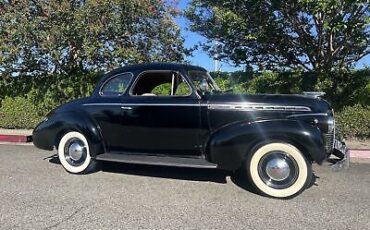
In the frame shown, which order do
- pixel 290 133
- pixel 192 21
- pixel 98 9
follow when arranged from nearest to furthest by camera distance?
pixel 290 133
pixel 98 9
pixel 192 21

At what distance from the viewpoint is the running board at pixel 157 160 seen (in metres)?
6.35

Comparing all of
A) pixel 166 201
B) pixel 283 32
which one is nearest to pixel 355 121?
pixel 283 32

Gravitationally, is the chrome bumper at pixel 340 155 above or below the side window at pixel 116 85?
below

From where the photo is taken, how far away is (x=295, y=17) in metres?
11.3

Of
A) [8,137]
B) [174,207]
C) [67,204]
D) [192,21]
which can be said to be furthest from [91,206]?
[192,21]

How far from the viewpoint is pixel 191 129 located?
656 centimetres

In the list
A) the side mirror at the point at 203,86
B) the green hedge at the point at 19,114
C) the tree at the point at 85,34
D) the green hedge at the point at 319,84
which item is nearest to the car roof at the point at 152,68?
the side mirror at the point at 203,86

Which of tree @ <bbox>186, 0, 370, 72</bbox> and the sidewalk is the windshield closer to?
tree @ <bbox>186, 0, 370, 72</bbox>

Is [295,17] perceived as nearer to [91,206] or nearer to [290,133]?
[290,133]

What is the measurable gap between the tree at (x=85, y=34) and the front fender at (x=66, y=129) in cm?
525

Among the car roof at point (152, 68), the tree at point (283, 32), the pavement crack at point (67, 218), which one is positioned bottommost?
the pavement crack at point (67, 218)

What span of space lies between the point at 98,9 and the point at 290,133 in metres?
8.11

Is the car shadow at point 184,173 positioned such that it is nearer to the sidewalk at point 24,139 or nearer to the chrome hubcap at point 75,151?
the chrome hubcap at point 75,151

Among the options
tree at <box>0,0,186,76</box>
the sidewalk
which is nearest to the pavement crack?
the sidewalk
